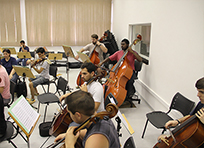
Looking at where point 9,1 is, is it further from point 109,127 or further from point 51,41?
point 109,127

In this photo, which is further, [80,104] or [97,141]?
[80,104]

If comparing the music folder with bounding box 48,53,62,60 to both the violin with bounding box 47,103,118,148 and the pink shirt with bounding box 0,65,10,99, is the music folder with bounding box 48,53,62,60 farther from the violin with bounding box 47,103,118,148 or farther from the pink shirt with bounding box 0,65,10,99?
the violin with bounding box 47,103,118,148

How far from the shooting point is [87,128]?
1.33 m

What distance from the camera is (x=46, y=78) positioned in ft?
13.9

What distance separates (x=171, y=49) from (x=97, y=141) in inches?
92.2

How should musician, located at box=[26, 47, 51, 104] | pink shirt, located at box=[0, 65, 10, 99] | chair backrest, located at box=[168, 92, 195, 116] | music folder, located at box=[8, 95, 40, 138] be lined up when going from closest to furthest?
music folder, located at box=[8, 95, 40, 138]
chair backrest, located at box=[168, 92, 195, 116]
pink shirt, located at box=[0, 65, 10, 99]
musician, located at box=[26, 47, 51, 104]

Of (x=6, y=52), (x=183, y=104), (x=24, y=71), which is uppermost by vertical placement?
(x=6, y=52)

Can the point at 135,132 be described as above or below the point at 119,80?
below

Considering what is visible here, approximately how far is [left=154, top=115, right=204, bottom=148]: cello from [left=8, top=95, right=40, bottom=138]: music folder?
1.30 meters

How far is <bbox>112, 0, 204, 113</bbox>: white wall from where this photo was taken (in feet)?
8.08

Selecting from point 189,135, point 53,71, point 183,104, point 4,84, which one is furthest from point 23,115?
point 53,71

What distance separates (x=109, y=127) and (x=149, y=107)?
113 inches

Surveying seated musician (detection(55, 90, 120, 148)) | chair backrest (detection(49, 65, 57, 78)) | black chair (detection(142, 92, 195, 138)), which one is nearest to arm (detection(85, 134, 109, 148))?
seated musician (detection(55, 90, 120, 148))

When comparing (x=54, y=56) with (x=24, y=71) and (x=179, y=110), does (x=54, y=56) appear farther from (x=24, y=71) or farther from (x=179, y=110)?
(x=179, y=110)
